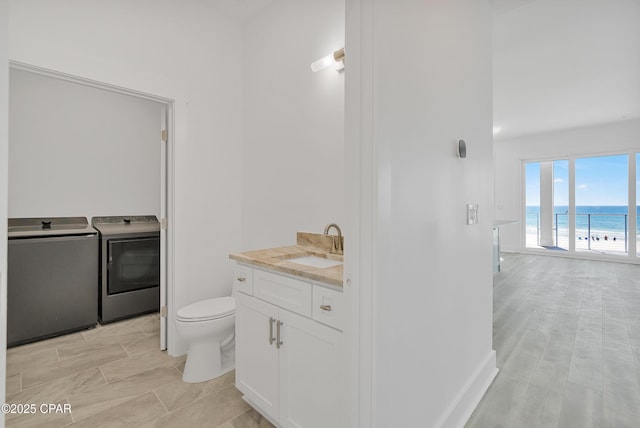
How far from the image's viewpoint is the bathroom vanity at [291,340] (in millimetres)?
1202

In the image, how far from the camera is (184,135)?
242 cm

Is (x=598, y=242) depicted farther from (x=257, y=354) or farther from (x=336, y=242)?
(x=257, y=354)

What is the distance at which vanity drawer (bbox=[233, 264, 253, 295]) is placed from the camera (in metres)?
1.63

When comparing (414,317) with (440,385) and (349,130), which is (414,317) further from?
(349,130)

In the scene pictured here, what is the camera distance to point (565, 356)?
226 cm

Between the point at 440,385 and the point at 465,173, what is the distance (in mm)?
1105

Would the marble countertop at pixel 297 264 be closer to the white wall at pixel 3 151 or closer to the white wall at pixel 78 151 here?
the white wall at pixel 3 151

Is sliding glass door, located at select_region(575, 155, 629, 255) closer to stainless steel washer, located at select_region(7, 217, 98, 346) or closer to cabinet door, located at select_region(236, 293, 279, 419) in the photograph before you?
cabinet door, located at select_region(236, 293, 279, 419)

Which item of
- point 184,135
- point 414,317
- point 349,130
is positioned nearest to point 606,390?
point 414,317

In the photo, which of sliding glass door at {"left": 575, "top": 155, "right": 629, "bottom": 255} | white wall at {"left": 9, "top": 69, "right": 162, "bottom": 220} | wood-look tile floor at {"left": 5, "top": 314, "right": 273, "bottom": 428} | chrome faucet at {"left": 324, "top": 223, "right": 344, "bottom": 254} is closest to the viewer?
wood-look tile floor at {"left": 5, "top": 314, "right": 273, "bottom": 428}

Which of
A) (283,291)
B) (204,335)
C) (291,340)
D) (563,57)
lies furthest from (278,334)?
(563,57)

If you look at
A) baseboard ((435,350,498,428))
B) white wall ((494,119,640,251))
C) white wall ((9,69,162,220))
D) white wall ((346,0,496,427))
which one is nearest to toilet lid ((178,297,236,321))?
white wall ((346,0,496,427))

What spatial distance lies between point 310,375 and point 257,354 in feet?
1.37

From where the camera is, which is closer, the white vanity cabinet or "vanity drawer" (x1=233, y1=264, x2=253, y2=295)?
the white vanity cabinet
